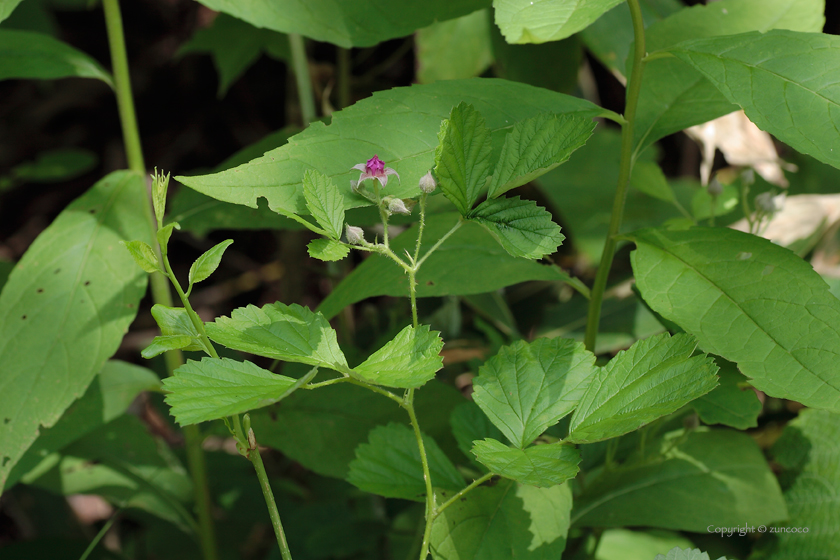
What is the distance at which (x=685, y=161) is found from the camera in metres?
2.38

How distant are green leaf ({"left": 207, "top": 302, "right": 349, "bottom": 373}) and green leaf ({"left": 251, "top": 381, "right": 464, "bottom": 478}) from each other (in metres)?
0.41

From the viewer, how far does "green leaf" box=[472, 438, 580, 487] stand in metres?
0.60

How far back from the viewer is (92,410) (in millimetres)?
1087

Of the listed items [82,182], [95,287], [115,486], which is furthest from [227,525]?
[82,182]

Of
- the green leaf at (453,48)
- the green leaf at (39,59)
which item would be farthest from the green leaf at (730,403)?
the green leaf at (39,59)

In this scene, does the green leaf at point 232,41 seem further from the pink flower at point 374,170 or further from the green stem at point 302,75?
the pink flower at point 374,170

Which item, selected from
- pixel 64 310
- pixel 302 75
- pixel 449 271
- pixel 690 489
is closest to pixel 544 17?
pixel 449 271

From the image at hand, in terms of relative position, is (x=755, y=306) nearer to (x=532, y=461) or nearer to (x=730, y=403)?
(x=730, y=403)

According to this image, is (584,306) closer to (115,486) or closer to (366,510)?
(366,510)

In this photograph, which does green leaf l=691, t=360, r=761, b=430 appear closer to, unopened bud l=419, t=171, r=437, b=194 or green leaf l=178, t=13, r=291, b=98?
unopened bud l=419, t=171, r=437, b=194

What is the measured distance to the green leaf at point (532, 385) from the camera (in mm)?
681

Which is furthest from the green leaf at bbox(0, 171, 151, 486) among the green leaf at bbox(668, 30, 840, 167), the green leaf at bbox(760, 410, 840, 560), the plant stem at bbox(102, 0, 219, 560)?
the green leaf at bbox(760, 410, 840, 560)

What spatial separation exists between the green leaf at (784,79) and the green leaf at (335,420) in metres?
0.57

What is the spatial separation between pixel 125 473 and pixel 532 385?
0.93m
